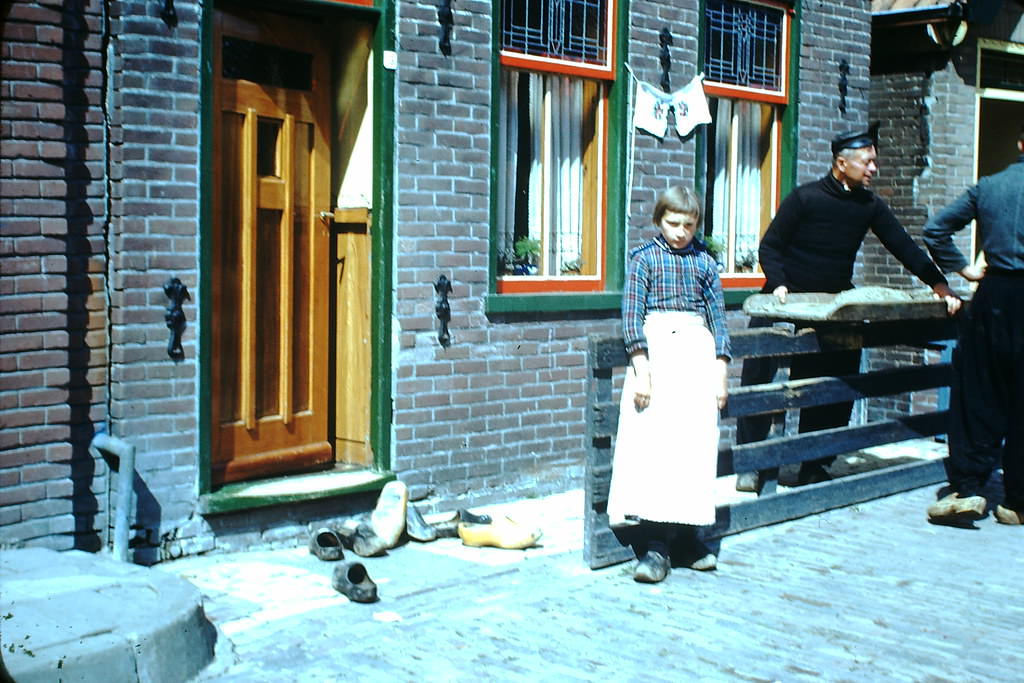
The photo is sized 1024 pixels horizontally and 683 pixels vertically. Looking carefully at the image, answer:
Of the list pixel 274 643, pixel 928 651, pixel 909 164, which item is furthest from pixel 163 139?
pixel 909 164

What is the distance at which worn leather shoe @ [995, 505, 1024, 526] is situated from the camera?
7.51 m

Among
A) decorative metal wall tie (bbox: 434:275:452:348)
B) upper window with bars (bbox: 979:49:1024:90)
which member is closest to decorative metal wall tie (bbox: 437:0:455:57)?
decorative metal wall tie (bbox: 434:275:452:348)

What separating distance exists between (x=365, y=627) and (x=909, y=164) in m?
7.60

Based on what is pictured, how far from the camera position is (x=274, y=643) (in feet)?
17.1

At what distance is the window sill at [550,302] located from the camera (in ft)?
25.7

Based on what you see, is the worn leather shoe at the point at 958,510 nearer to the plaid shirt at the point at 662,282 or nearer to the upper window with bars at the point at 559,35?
the plaid shirt at the point at 662,282

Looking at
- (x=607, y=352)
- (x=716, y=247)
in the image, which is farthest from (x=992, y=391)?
(x=716, y=247)

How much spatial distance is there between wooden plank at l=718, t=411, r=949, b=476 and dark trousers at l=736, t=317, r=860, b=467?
0.15 metres

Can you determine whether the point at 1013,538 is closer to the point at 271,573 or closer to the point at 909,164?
the point at 271,573

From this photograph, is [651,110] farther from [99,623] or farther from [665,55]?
[99,623]

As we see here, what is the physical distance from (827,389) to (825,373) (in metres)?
0.33

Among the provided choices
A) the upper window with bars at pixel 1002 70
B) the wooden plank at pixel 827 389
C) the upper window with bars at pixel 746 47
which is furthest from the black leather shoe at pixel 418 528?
the upper window with bars at pixel 1002 70

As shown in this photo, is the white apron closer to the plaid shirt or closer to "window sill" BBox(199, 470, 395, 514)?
the plaid shirt

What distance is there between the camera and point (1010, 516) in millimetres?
7508
